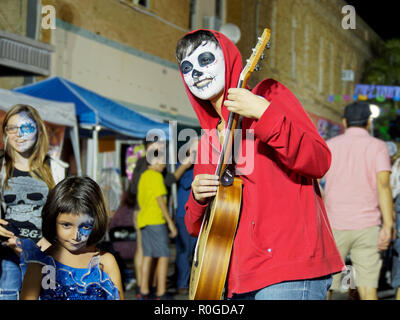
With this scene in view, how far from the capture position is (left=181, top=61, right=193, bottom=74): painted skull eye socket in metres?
2.09

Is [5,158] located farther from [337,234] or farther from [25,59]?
[25,59]

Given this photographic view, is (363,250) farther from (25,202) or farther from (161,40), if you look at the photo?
(161,40)

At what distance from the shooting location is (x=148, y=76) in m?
10.6

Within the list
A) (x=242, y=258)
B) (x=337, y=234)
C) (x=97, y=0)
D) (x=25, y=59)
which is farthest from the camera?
(x=97, y=0)

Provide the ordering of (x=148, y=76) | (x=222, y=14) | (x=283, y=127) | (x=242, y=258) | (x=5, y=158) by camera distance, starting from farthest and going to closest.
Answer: (x=222, y=14)
(x=148, y=76)
(x=5, y=158)
(x=242, y=258)
(x=283, y=127)

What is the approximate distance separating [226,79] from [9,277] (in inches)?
68.0

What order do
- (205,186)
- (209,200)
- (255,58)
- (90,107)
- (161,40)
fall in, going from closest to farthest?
1. (255,58)
2. (205,186)
3. (209,200)
4. (90,107)
5. (161,40)

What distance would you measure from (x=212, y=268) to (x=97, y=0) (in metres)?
7.64

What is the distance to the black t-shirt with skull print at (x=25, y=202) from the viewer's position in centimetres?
303

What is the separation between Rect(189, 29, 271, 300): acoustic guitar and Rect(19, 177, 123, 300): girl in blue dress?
0.48m

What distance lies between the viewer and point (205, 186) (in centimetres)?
196

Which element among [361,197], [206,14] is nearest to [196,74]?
[361,197]

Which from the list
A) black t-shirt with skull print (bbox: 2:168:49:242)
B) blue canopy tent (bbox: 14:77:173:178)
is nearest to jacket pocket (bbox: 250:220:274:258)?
black t-shirt with skull print (bbox: 2:168:49:242)
